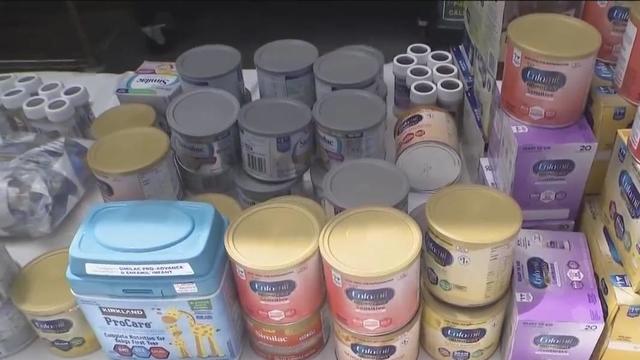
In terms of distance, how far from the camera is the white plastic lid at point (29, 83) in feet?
4.46

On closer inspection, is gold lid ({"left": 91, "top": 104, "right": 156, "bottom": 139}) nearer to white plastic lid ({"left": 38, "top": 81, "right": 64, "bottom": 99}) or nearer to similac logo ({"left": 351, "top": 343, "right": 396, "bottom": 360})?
white plastic lid ({"left": 38, "top": 81, "right": 64, "bottom": 99})

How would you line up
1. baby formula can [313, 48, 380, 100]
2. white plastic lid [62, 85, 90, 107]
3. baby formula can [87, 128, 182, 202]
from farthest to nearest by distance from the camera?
white plastic lid [62, 85, 90, 107] < baby formula can [313, 48, 380, 100] < baby formula can [87, 128, 182, 202]

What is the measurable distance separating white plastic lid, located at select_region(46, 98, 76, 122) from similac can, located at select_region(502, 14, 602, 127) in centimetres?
82

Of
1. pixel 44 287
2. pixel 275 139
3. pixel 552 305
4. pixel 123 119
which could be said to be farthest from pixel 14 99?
pixel 552 305

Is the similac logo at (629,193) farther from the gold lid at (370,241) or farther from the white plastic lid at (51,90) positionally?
the white plastic lid at (51,90)

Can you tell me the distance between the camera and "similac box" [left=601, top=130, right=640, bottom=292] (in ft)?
2.85

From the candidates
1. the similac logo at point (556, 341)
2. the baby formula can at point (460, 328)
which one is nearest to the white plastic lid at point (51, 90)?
the baby formula can at point (460, 328)

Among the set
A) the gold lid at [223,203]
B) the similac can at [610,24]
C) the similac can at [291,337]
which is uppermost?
the similac can at [610,24]

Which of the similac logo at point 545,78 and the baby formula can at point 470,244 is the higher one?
the similac logo at point 545,78

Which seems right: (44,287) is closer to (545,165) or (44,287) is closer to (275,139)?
(275,139)

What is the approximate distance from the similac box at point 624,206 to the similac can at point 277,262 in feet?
1.38

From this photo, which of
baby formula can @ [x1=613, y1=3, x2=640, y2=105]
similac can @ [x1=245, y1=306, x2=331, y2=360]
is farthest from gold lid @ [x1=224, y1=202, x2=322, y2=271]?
baby formula can @ [x1=613, y1=3, x2=640, y2=105]

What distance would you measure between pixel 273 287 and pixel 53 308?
0.34m

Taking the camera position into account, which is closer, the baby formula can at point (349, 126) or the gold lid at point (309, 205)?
the gold lid at point (309, 205)
